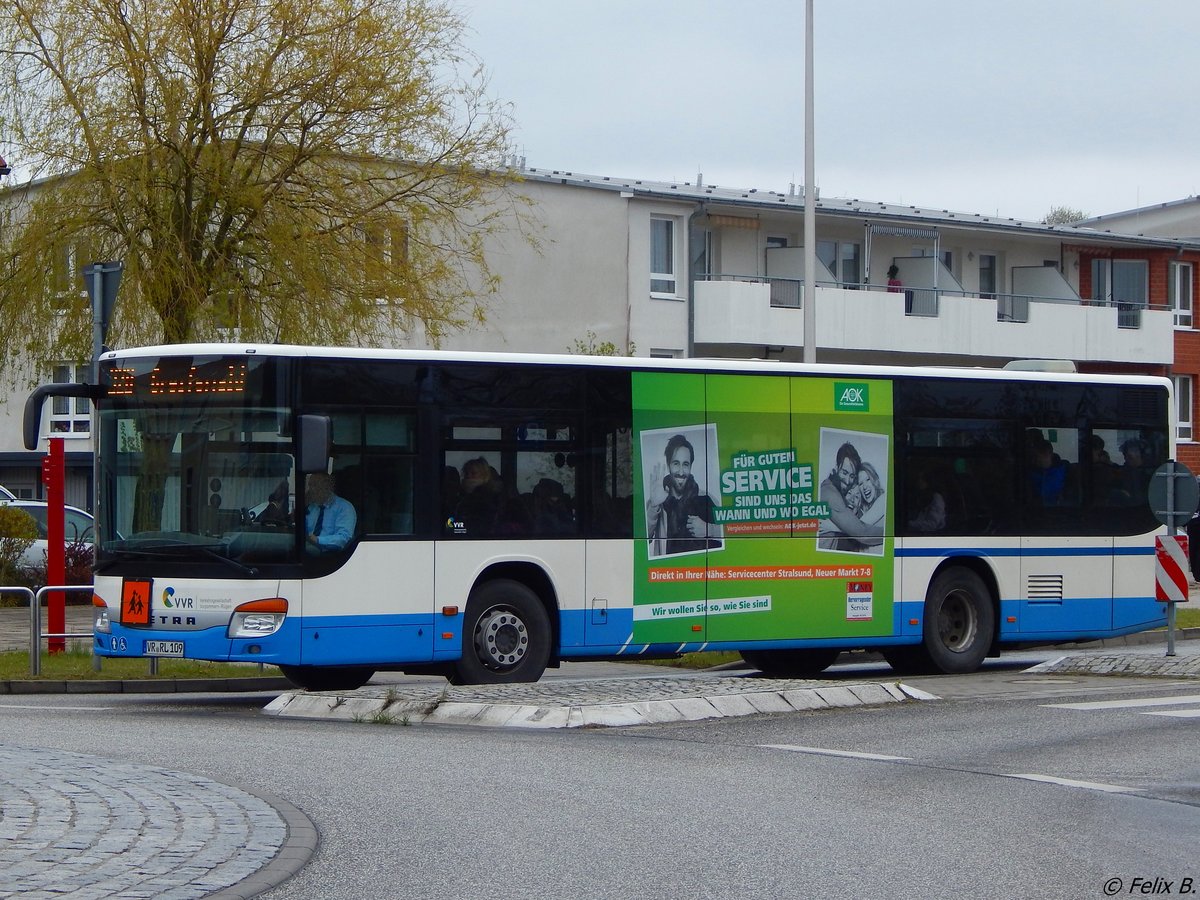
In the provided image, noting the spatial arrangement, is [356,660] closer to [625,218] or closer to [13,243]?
[13,243]

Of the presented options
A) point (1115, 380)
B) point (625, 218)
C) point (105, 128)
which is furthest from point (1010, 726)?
point (625, 218)

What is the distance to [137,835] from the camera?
8.27 meters

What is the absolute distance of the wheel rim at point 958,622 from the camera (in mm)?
19344

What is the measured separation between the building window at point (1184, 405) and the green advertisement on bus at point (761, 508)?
38.8 m

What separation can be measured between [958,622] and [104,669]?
8506 mm

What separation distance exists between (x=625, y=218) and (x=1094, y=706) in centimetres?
3039

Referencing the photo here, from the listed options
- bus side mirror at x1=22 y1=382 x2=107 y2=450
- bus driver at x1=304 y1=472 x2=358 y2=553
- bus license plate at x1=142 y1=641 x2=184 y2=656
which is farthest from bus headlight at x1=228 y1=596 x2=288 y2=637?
bus side mirror at x1=22 y1=382 x2=107 y2=450

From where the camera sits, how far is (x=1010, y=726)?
1388cm

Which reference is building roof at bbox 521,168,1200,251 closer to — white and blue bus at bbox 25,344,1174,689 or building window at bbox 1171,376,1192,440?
building window at bbox 1171,376,1192,440

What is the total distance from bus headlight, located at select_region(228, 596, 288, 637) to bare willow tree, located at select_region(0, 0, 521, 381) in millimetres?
10575

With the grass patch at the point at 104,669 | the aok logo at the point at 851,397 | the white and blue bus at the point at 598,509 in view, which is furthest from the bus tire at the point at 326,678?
the aok logo at the point at 851,397

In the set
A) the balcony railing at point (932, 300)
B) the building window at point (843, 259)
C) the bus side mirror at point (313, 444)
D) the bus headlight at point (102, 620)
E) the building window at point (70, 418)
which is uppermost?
the building window at point (843, 259)

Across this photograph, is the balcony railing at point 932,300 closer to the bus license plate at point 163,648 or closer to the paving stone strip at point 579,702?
the paving stone strip at point 579,702

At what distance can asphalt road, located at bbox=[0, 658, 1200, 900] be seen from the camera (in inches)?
304
